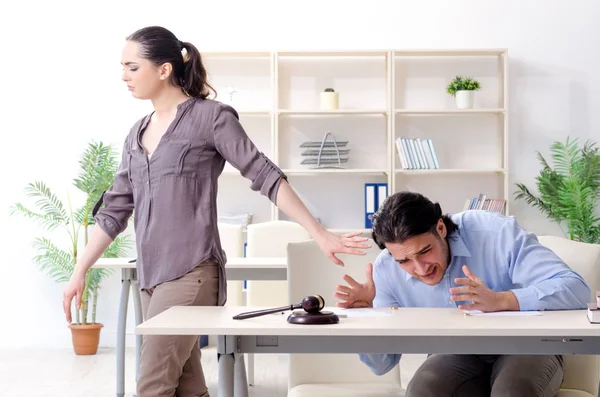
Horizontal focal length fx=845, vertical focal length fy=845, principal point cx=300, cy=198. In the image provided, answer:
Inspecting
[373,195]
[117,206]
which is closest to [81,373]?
[373,195]

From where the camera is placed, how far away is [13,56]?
6031mm

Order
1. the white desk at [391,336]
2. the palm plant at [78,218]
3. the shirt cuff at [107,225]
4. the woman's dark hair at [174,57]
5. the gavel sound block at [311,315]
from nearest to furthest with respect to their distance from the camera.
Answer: the white desk at [391,336], the gavel sound block at [311,315], the woman's dark hair at [174,57], the shirt cuff at [107,225], the palm plant at [78,218]

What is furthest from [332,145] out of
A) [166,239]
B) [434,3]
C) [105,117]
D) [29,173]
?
[166,239]

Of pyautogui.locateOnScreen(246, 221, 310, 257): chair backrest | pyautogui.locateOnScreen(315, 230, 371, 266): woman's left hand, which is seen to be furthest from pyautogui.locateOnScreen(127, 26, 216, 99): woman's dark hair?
pyautogui.locateOnScreen(246, 221, 310, 257): chair backrest

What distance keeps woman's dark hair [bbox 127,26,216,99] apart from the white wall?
361 centimetres

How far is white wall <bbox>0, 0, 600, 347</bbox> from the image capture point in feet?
19.4

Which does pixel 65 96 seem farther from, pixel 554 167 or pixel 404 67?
pixel 554 167

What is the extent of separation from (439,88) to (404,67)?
0.95ft

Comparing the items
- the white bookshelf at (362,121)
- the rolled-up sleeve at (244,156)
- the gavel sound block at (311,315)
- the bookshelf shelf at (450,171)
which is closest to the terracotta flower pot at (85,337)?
the white bookshelf at (362,121)

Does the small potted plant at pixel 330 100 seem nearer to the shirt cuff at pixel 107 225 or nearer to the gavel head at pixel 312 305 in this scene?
the shirt cuff at pixel 107 225

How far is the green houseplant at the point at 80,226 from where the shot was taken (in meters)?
5.61

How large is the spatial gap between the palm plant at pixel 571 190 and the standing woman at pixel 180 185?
3.74 meters

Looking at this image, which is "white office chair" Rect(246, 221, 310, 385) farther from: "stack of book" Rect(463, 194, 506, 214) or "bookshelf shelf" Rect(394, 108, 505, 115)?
"stack of book" Rect(463, 194, 506, 214)

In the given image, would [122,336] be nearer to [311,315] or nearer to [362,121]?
[311,315]
